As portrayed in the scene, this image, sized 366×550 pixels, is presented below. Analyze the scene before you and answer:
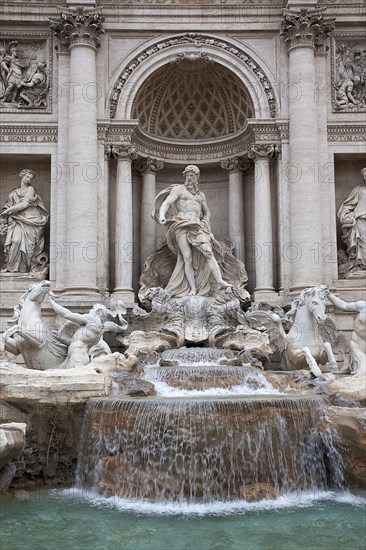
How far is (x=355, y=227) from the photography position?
1526 centimetres

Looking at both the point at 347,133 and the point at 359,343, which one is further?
the point at 347,133

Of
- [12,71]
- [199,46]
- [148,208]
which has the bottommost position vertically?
[148,208]

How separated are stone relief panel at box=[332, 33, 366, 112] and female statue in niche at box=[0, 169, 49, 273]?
24.4 feet

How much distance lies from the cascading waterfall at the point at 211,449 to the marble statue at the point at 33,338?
2570 mm

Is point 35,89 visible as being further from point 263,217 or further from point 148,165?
point 263,217

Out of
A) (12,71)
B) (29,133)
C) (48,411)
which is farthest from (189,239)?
(12,71)

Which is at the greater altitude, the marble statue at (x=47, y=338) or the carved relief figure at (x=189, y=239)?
the carved relief figure at (x=189, y=239)

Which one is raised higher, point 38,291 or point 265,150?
point 265,150

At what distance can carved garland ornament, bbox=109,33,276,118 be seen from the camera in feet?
51.3

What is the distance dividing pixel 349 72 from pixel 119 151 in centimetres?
593

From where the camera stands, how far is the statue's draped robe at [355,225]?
599 inches

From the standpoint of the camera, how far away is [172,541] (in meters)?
7.37

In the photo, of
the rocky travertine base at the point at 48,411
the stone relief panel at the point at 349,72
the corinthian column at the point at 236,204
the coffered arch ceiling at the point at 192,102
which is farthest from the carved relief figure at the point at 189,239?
the rocky travertine base at the point at 48,411

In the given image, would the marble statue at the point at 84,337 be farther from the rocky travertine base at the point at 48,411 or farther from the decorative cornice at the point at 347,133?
the decorative cornice at the point at 347,133
